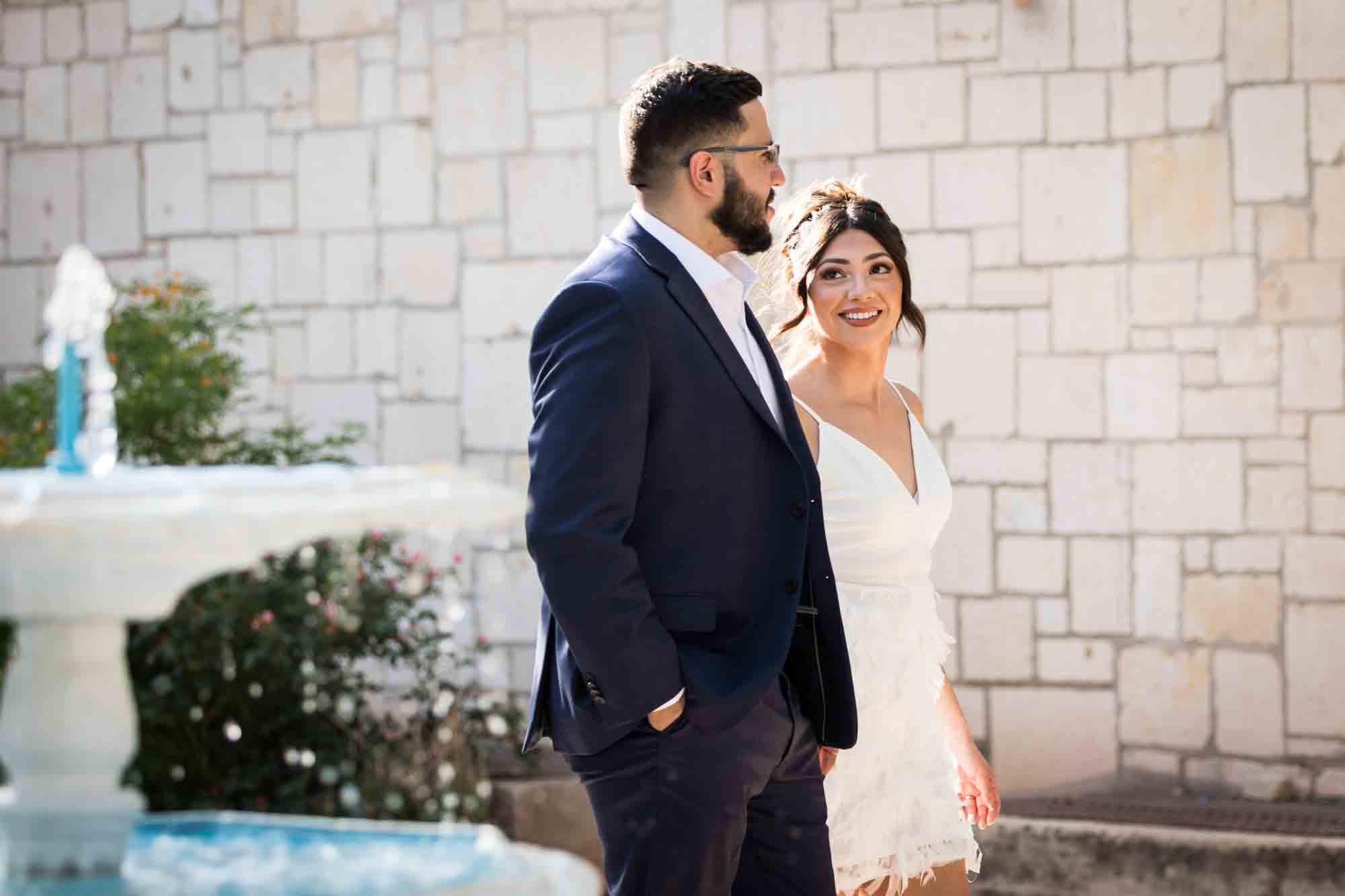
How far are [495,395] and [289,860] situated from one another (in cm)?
535

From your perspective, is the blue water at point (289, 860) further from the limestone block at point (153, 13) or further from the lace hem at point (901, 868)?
the limestone block at point (153, 13)

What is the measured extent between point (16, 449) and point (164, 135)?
2.32 meters

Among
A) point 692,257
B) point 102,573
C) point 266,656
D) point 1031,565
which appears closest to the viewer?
point 102,573

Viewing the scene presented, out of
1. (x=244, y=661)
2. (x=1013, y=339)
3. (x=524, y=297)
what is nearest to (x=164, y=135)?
(x=524, y=297)

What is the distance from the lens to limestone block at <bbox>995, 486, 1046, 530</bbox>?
6617 millimetres

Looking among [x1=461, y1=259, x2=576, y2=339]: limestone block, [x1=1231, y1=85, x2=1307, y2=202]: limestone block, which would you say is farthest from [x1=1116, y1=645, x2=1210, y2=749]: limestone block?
[x1=461, y1=259, x2=576, y2=339]: limestone block

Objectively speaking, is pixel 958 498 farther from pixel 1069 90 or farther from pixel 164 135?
pixel 164 135

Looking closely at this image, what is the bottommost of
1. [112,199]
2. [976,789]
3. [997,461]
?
[976,789]

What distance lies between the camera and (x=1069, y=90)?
660cm

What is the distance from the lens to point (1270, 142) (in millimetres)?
6375

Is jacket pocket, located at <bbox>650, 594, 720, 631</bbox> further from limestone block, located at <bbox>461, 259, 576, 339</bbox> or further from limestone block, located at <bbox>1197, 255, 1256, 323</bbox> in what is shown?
limestone block, located at <bbox>461, 259, 576, 339</bbox>

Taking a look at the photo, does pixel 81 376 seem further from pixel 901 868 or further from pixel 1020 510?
pixel 1020 510

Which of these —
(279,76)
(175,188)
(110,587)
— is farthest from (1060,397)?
(110,587)

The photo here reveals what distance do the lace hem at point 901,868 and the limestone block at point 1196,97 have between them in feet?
12.1
